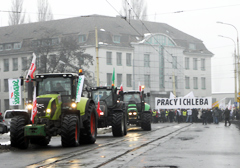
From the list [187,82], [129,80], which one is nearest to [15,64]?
[129,80]

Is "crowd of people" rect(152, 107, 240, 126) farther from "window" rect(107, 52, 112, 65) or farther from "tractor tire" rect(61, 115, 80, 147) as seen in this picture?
"tractor tire" rect(61, 115, 80, 147)

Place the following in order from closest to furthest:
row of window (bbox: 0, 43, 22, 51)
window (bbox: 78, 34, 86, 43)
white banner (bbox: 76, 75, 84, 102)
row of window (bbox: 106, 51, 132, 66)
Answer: white banner (bbox: 76, 75, 84, 102) < window (bbox: 78, 34, 86, 43) < row of window (bbox: 106, 51, 132, 66) < row of window (bbox: 0, 43, 22, 51)

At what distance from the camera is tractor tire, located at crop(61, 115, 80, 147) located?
53.7 ft

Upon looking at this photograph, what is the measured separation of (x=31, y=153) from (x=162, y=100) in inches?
1495

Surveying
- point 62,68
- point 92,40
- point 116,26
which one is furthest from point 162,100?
point 116,26

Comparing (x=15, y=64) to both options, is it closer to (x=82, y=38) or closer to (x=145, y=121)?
(x=82, y=38)

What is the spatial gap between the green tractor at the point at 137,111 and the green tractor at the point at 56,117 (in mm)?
11730

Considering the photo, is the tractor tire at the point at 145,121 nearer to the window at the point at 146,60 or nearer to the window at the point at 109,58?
the window at the point at 109,58

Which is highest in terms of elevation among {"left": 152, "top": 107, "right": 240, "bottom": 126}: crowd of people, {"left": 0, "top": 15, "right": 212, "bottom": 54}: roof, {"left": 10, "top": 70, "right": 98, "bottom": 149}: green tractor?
{"left": 0, "top": 15, "right": 212, "bottom": 54}: roof

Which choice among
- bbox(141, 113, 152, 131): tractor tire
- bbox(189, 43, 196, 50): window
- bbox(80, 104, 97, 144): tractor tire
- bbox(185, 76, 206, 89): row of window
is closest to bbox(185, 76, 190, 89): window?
bbox(185, 76, 206, 89): row of window

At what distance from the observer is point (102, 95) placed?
25266 mm

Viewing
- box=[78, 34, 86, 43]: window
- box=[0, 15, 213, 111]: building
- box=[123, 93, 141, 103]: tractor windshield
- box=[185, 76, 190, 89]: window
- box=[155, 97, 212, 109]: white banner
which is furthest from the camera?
box=[185, 76, 190, 89]: window

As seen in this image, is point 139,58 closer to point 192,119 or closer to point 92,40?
point 92,40

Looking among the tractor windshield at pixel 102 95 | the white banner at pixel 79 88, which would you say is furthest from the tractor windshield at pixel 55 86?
the tractor windshield at pixel 102 95
